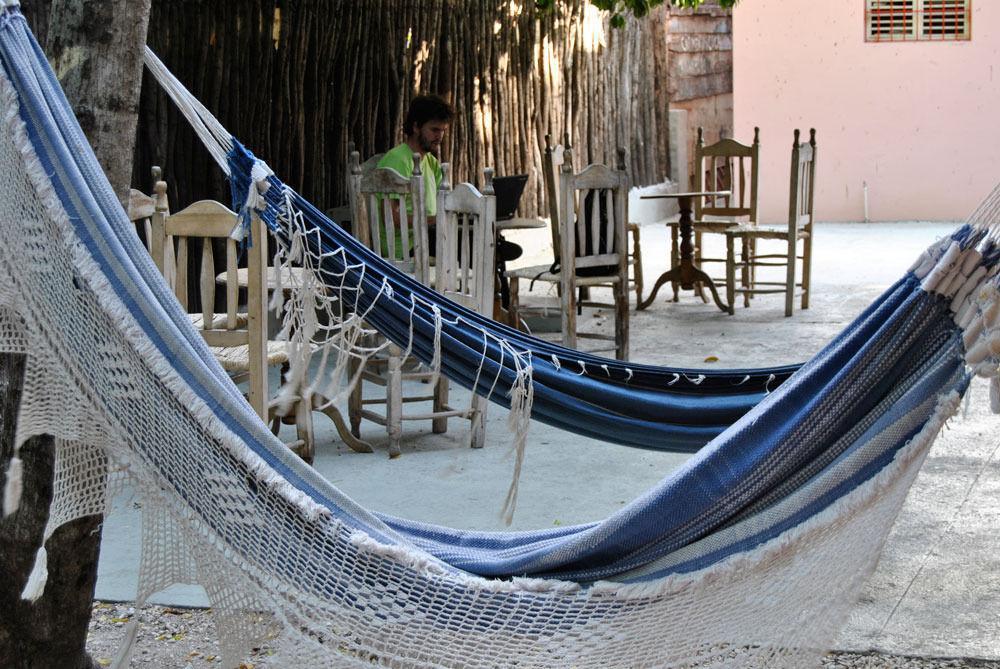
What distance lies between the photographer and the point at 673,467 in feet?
14.4

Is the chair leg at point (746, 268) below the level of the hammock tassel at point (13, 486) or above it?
above

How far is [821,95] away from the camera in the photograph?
1153 cm

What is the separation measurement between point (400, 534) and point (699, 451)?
58 centimetres

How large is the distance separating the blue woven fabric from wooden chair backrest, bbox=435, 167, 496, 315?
1.89m

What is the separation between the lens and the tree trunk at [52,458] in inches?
101

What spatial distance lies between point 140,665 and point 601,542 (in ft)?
4.31

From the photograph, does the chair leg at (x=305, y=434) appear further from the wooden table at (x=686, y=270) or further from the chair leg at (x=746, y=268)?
the chair leg at (x=746, y=268)

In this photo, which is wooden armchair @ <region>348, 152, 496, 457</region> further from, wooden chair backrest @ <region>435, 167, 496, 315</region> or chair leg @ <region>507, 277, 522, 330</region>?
chair leg @ <region>507, 277, 522, 330</region>

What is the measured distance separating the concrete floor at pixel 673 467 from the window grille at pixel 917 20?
5528mm

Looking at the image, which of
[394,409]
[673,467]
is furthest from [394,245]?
[673,467]

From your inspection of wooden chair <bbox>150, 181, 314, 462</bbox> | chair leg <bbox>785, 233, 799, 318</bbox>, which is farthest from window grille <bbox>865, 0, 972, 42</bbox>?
wooden chair <bbox>150, 181, 314, 462</bbox>

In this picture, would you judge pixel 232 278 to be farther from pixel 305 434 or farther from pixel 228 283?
pixel 305 434

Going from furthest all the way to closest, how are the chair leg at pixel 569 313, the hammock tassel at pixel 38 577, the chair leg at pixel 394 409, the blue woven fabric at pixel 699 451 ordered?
the chair leg at pixel 569 313 → the chair leg at pixel 394 409 → the hammock tassel at pixel 38 577 → the blue woven fabric at pixel 699 451

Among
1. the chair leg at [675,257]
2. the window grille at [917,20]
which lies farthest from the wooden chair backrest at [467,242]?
the window grille at [917,20]
